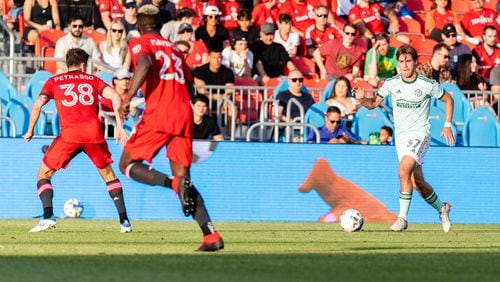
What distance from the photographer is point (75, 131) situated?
48.3 feet

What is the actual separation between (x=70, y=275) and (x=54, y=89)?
549 centimetres

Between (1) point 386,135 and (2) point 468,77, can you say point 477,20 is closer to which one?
(2) point 468,77

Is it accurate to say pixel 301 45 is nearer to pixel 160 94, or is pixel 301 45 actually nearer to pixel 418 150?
pixel 418 150

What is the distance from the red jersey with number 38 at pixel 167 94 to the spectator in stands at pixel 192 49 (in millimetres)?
9620

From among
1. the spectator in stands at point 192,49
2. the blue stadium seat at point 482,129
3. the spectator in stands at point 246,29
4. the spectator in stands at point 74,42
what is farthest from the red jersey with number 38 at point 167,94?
the spectator in stands at point 246,29

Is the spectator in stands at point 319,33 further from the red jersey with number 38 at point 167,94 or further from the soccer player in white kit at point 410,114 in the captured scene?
the red jersey with number 38 at point 167,94

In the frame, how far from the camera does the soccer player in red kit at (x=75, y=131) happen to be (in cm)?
1451

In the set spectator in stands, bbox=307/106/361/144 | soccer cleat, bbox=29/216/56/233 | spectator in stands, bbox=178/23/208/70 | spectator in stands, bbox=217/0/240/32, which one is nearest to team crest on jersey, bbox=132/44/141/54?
soccer cleat, bbox=29/216/56/233

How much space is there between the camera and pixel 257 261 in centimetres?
1059

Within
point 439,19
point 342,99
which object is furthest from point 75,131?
point 439,19

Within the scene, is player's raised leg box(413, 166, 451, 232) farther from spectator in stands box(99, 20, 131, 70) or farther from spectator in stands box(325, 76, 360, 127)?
spectator in stands box(99, 20, 131, 70)

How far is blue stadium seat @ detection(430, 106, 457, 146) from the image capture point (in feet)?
67.4

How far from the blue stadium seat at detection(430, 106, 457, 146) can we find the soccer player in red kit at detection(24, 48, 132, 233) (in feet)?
23.5

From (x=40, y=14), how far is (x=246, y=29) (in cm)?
365
